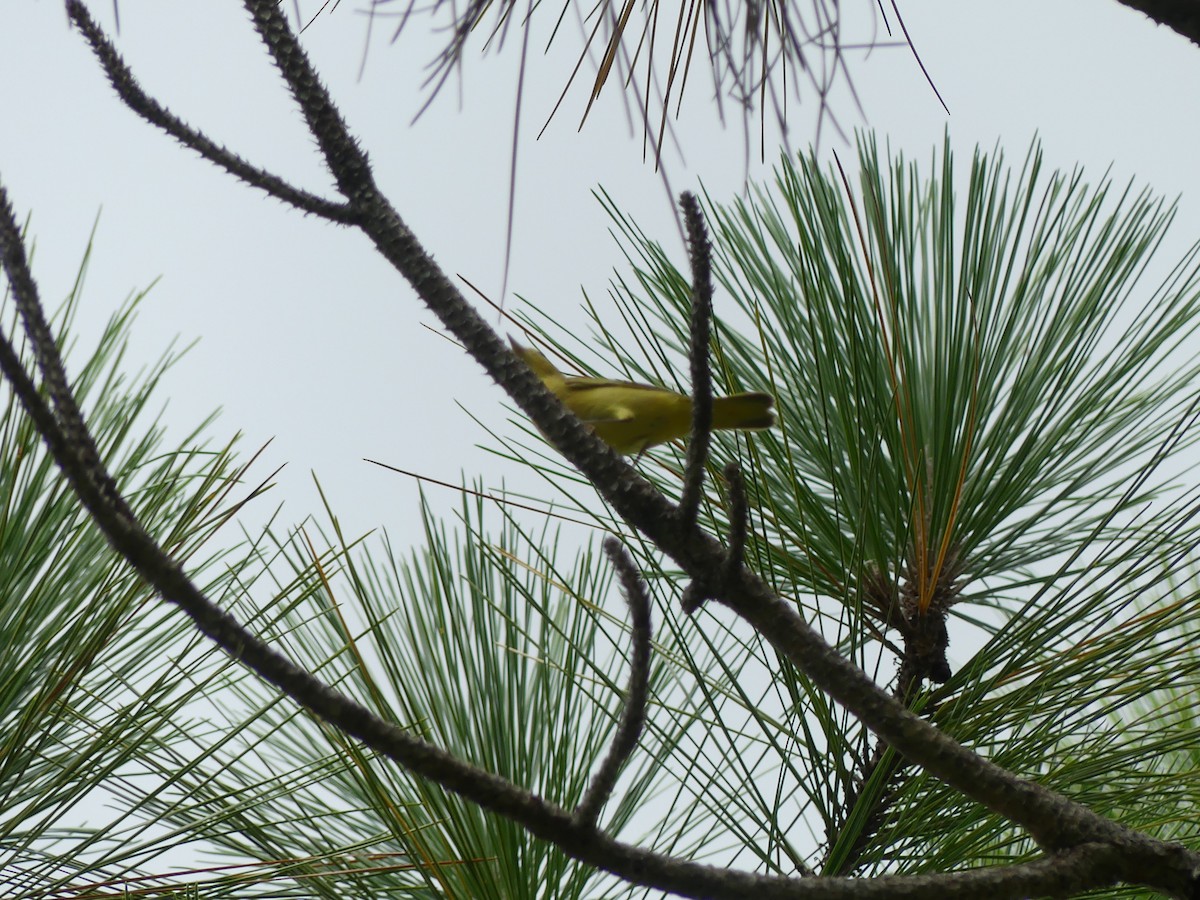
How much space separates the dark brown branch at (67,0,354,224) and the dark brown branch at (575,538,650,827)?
357 mm

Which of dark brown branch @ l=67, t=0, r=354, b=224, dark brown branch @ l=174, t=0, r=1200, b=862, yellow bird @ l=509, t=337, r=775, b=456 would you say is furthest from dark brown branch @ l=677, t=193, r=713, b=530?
yellow bird @ l=509, t=337, r=775, b=456

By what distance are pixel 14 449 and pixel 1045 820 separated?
1.07 meters

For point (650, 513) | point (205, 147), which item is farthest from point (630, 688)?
point (205, 147)

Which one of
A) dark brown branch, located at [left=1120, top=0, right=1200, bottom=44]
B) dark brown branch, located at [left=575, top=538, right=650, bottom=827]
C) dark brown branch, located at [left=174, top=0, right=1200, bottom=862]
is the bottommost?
dark brown branch, located at [left=575, top=538, right=650, bottom=827]

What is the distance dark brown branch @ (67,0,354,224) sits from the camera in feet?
2.47

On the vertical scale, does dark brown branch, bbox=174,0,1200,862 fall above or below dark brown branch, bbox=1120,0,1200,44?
below

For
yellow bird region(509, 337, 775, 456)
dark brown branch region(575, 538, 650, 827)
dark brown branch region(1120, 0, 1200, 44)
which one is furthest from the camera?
yellow bird region(509, 337, 775, 456)

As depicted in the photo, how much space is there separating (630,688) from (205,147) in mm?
467

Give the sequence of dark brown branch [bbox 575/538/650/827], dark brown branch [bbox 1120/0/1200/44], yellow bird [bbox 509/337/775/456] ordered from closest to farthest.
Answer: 1. dark brown branch [bbox 575/538/650/827]
2. dark brown branch [bbox 1120/0/1200/44]
3. yellow bird [bbox 509/337/775/456]

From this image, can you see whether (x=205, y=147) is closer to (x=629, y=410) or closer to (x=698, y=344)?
(x=698, y=344)

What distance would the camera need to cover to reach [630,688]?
58cm

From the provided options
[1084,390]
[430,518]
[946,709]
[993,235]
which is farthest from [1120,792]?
[430,518]

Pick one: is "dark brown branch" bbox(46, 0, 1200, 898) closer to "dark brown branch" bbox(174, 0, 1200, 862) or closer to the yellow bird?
"dark brown branch" bbox(174, 0, 1200, 862)

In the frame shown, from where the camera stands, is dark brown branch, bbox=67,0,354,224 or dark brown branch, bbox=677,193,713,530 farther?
dark brown branch, bbox=67,0,354,224
